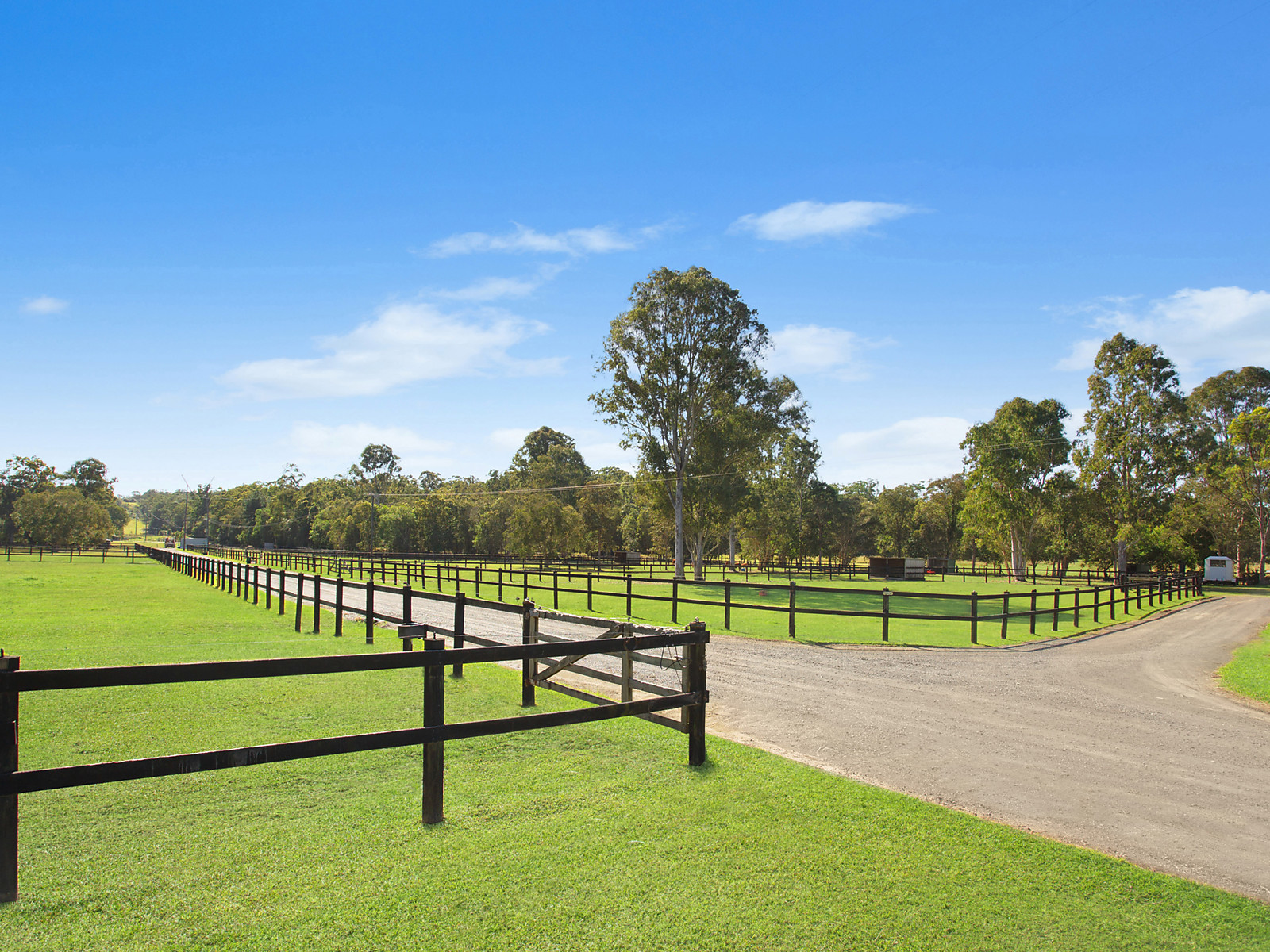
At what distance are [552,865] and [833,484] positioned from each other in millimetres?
89436

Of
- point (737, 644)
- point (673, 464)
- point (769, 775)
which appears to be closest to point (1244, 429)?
point (673, 464)

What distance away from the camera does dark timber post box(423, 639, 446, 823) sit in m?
4.41

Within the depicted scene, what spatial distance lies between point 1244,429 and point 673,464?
42.3 m

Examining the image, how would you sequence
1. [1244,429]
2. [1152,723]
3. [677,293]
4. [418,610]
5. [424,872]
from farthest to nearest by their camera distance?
[1244,429], [677,293], [418,610], [1152,723], [424,872]

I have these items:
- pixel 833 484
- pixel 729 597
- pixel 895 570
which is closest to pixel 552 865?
pixel 729 597

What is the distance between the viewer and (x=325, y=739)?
406cm

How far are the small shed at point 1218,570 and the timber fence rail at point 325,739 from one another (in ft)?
204

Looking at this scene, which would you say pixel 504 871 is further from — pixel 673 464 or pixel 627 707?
pixel 673 464

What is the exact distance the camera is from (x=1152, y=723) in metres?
8.12

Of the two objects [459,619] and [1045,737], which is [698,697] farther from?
[459,619]

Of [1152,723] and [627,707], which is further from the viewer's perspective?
[1152,723]

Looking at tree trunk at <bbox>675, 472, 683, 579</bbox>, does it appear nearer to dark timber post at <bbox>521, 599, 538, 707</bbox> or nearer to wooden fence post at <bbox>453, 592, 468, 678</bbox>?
wooden fence post at <bbox>453, 592, 468, 678</bbox>

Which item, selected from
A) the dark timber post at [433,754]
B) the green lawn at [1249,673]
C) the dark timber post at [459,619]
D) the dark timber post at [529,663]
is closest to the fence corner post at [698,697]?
the dark timber post at [433,754]

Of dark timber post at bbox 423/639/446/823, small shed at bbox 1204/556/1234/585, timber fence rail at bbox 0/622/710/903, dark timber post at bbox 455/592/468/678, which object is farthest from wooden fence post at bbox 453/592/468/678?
small shed at bbox 1204/556/1234/585
